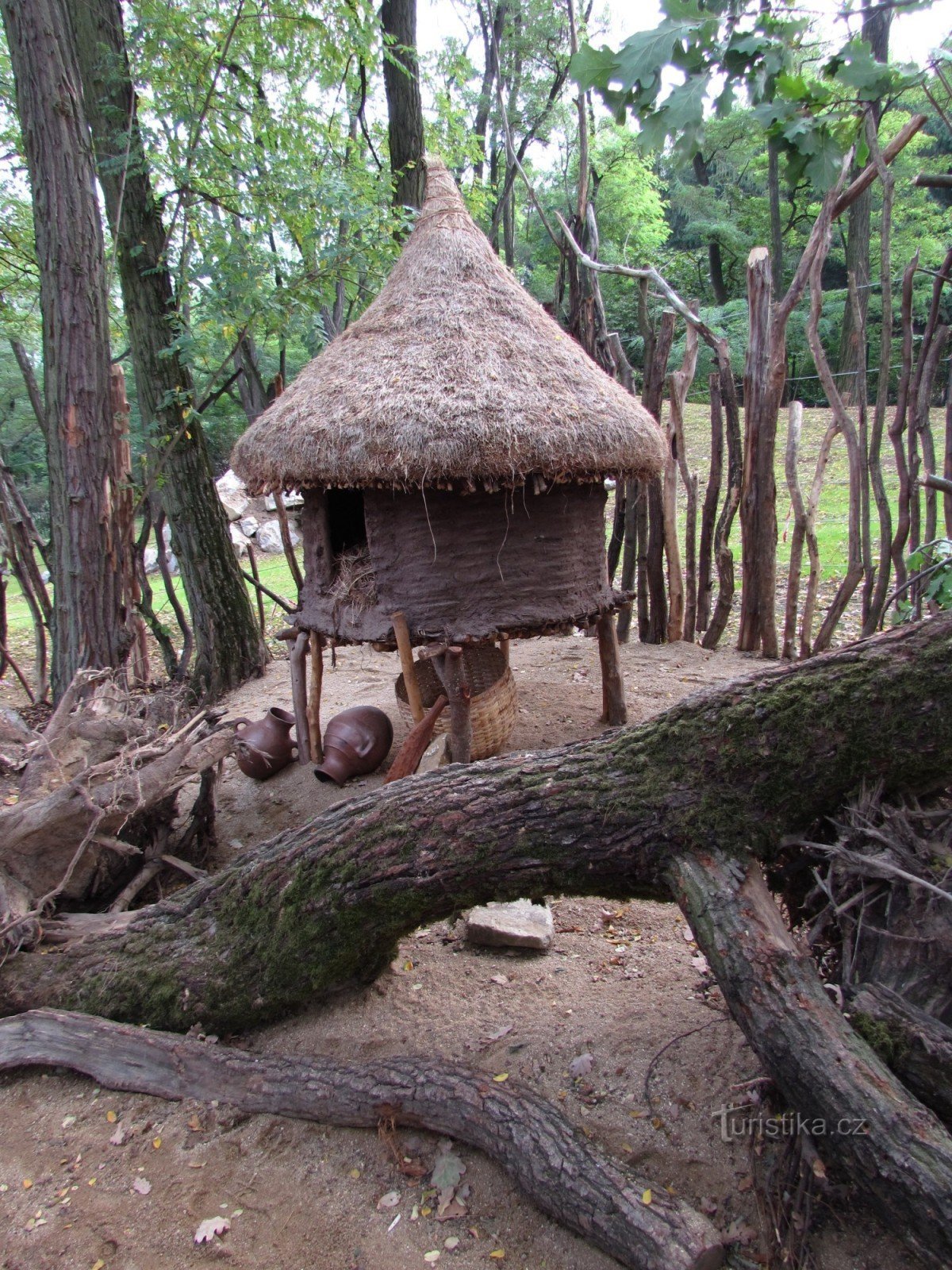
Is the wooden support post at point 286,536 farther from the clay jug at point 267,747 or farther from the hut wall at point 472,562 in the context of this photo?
the hut wall at point 472,562

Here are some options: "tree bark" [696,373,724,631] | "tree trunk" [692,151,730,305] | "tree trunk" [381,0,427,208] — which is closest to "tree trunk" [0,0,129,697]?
"tree trunk" [381,0,427,208]

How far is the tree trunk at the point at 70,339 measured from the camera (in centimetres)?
482

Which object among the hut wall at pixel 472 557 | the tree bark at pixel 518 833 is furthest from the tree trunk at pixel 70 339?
the tree bark at pixel 518 833

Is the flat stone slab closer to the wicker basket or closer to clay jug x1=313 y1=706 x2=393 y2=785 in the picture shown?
the wicker basket

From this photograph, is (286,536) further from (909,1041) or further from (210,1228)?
(909,1041)

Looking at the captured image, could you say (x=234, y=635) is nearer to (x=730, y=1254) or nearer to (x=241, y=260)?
(x=241, y=260)

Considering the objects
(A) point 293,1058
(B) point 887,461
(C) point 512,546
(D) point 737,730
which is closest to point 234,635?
(C) point 512,546

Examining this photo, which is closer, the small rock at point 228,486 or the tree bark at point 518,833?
the tree bark at point 518,833

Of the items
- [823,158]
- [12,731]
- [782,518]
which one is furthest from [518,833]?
[782,518]

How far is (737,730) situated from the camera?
2.04 m

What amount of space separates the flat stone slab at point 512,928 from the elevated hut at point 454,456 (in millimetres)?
1661

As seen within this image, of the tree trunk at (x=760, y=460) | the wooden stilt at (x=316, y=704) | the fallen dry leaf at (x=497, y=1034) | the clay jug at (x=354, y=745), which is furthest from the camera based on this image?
the tree trunk at (x=760, y=460)

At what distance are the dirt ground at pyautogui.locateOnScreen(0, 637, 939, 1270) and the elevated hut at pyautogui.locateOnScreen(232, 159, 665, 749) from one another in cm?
195

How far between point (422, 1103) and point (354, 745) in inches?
112
